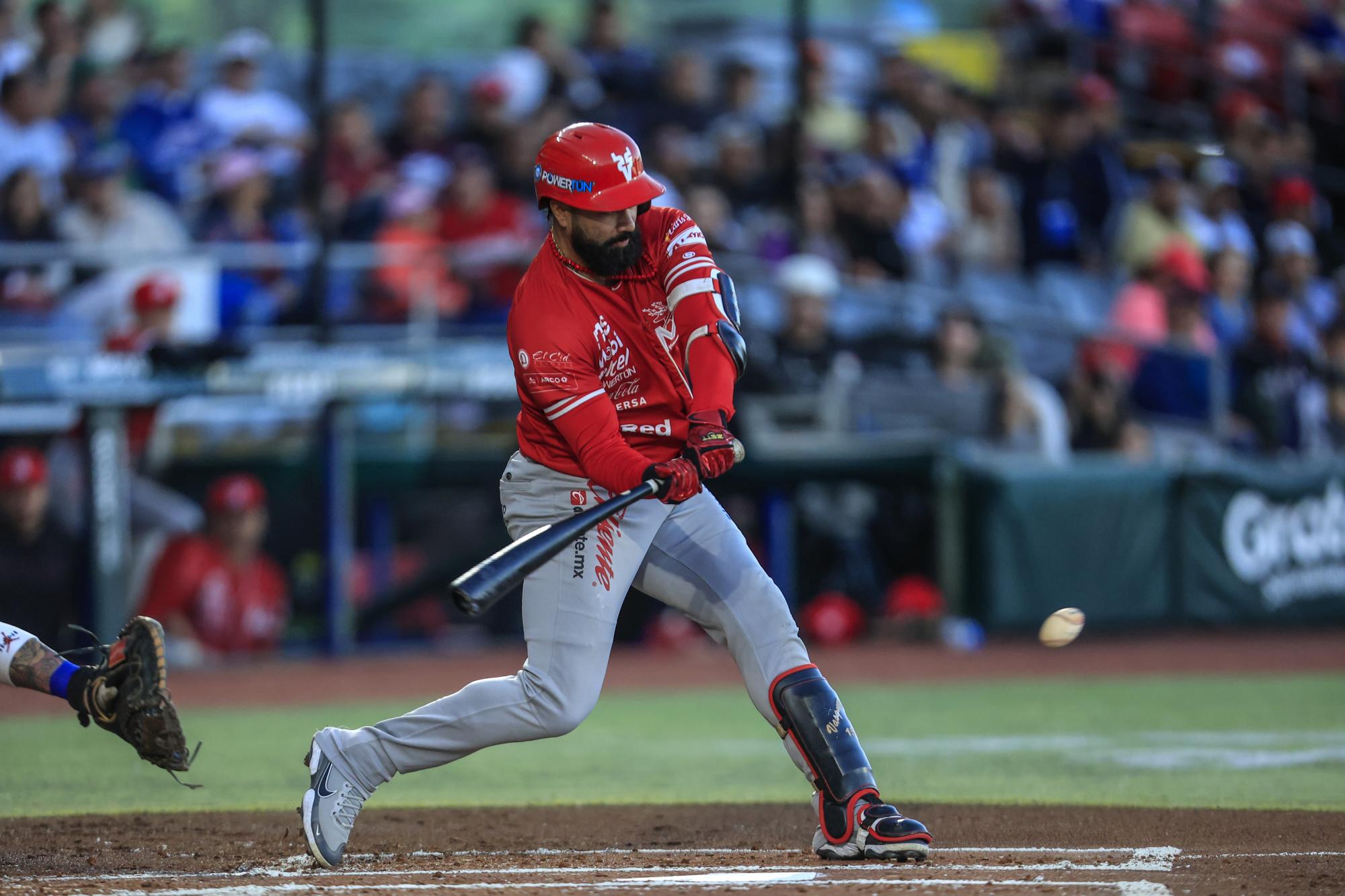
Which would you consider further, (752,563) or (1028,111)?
(1028,111)

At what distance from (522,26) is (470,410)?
12.0ft

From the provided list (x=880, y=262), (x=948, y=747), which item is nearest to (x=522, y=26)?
(x=880, y=262)

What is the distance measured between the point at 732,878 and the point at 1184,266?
34.6 feet

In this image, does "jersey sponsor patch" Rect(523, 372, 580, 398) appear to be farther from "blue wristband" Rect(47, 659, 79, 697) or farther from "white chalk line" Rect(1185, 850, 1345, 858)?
"white chalk line" Rect(1185, 850, 1345, 858)

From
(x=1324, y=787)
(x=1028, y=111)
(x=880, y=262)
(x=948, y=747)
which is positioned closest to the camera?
(x=1324, y=787)

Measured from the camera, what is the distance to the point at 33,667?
473 centimetres

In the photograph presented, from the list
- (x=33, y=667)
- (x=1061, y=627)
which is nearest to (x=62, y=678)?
Result: (x=33, y=667)

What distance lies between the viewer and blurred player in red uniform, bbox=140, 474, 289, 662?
406 inches

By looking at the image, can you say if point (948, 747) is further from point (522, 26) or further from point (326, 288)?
point (522, 26)

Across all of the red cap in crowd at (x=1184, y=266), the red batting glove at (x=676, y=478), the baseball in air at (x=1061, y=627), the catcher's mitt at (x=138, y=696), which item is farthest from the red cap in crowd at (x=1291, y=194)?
the catcher's mitt at (x=138, y=696)

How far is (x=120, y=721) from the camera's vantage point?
182 inches

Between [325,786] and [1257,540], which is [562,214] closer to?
[325,786]

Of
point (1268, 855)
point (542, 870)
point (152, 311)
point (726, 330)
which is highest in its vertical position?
point (726, 330)

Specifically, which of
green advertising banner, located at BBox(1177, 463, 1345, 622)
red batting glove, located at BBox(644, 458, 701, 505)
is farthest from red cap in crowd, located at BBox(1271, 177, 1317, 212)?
red batting glove, located at BBox(644, 458, 701, 505)
